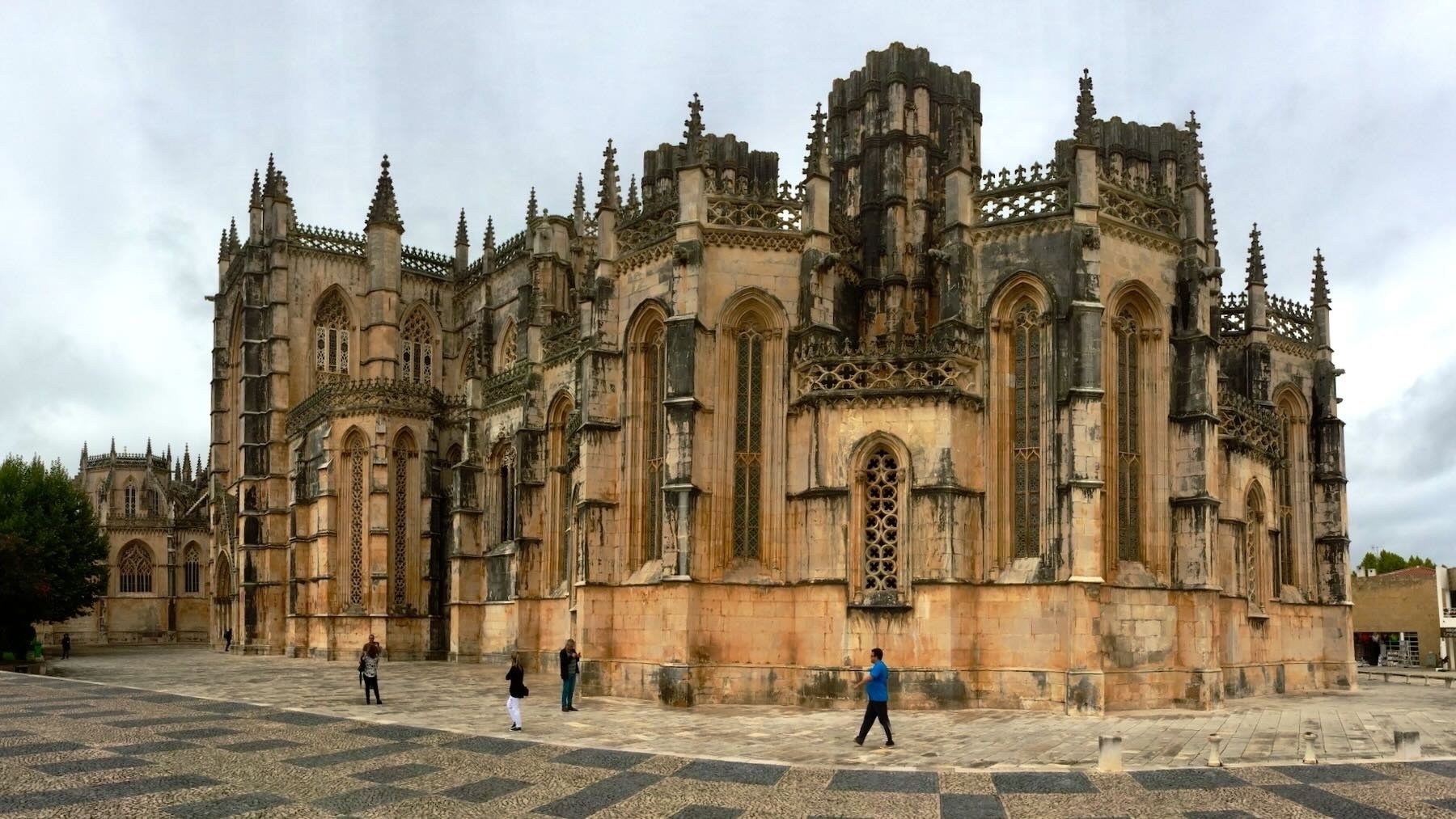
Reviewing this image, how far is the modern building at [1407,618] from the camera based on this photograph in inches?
2111

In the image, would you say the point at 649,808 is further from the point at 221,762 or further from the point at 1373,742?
the point at 1373,742

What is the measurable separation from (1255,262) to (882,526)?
55.4 ft

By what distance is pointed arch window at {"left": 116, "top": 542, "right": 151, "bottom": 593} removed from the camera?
7731 centimetres

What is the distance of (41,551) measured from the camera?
4909cm

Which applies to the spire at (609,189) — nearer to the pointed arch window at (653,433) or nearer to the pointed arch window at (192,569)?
the pointed arch window at (653,433)

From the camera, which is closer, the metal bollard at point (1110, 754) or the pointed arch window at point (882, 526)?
the metal bollard at point (1110, 754)

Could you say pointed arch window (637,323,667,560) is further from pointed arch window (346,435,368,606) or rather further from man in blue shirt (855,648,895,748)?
pointed arch window (346,435,368,606)

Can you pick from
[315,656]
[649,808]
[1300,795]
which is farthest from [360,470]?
[1300,795]

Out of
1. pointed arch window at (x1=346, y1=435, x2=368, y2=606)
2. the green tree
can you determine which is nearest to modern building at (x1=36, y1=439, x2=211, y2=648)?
the green tree

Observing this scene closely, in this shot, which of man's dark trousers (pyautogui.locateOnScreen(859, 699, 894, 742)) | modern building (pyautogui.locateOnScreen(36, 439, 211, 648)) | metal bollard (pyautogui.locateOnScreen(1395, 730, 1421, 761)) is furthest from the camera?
modern building (pyautogui.locateOnScreen(36, 439, 211, 648))

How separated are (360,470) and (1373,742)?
36.7 metres

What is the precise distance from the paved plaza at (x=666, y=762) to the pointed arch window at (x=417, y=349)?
29262 mm

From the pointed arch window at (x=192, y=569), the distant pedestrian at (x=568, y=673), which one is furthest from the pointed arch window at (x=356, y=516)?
the pointed arch window at (x=192, y=569)

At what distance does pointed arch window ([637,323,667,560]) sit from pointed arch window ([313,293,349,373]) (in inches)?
1178
